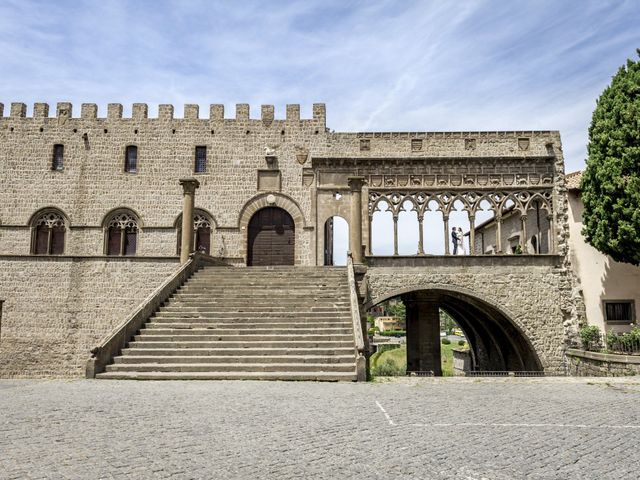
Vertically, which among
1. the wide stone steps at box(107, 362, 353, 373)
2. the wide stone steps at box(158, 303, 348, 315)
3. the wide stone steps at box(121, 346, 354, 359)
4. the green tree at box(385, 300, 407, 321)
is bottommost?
the wide stone steps at box(107, 362, 353, 373)

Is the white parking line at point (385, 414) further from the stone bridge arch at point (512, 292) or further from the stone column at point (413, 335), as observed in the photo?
the stone column at point (413, 335)

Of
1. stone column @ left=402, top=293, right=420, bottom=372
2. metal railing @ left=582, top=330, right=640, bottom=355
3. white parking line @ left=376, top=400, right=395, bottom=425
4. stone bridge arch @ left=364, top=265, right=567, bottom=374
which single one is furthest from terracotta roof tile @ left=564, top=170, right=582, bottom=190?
white parking line @ left=376, top=400, right=395, bottom=425

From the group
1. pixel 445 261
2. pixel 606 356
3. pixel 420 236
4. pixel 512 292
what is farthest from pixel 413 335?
pixel 606 356

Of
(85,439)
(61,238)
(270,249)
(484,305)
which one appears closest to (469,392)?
(85,439)

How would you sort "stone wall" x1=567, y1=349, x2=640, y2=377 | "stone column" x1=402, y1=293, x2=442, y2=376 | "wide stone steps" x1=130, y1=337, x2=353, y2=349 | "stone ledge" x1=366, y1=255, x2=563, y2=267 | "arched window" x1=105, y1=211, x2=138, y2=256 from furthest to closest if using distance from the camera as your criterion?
"arched window" x1=105, y1=211, x2=138, y2=256 < "stone column" x1=402, y1=293, x2=442, y2=376 < "stone ledge" x1=366, y1=255, x2=563, y2=267 < "stone wall" x1=567, y1=349, x2=640, y2=377 < "wide stone steps" x1=130, y1=337, x2=353, y2=349

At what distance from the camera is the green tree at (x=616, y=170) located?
19.2 meters

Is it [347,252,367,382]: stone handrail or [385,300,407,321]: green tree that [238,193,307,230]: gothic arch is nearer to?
[347,252,367,382]: stone handrail

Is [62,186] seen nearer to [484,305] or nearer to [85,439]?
[484,305]

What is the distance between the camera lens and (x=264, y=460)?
5262mm

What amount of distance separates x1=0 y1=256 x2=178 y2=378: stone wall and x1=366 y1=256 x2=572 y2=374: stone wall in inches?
359

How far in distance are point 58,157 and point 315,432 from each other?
23632 millimetres

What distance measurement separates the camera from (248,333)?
44.1 ft

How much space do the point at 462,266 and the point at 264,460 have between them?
59.4 ft

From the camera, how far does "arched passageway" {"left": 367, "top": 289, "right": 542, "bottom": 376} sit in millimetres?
22891
